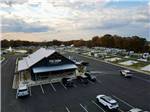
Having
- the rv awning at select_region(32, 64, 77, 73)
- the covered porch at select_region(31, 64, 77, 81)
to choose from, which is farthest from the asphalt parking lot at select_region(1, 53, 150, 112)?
the rv awning at select_region(32, 64, 77, 73)

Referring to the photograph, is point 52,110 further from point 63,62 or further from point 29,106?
point 63,62

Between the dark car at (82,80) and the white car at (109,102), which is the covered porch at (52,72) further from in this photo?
the white car at (109,102)

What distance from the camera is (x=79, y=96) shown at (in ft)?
96.0

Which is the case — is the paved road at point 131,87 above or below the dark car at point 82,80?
below

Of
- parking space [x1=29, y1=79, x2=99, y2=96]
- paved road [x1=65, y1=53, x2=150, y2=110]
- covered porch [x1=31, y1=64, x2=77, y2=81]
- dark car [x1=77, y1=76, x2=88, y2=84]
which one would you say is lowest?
parking space [x1=29, y1=79, x2=99, y2=96]

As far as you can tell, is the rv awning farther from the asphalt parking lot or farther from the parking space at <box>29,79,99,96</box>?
the asphalt parking lot

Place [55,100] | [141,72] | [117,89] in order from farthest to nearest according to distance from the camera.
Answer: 1. [141,72]
2. [117,89]
3. [55,100]

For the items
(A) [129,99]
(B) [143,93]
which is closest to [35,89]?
(A) [129,99]

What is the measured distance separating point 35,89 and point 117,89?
1455cm

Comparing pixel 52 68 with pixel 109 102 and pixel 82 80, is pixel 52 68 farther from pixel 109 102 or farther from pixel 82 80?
pixel 109 102

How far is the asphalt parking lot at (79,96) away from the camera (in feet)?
82.2

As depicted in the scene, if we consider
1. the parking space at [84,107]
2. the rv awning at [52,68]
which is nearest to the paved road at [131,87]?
the parking space at [84,107]

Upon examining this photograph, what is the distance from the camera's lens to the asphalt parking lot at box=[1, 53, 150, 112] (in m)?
25.0

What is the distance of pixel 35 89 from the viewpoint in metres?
33.6
